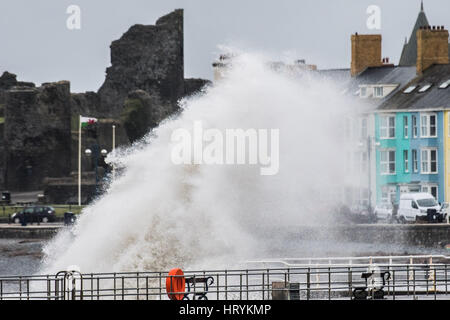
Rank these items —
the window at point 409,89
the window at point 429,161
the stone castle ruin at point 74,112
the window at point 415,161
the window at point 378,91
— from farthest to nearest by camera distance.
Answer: the stone castle ruin at point 74,112, the window at point 378,91, the window at point 409,89, the window at point 415,161, the window at point 429,161

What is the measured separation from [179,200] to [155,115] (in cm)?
5810

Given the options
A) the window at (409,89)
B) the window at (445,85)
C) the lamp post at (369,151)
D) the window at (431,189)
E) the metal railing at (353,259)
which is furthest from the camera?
the window at (409,89)

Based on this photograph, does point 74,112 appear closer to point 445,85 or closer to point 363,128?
point 363,128

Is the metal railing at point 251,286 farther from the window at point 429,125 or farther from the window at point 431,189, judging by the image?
the window at point 429,125

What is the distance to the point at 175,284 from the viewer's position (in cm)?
2895

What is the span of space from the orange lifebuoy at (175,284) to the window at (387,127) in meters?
52.0

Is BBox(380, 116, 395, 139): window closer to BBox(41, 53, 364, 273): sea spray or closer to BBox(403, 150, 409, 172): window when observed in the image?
BBox(403, 150, 409, 172): window

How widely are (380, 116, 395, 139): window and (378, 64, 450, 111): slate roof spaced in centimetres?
57

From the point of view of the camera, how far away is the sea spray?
39.6 m

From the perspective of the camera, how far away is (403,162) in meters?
79.6

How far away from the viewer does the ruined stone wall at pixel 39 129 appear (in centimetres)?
9588

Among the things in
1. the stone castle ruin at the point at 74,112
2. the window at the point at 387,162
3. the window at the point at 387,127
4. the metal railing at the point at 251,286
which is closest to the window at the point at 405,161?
the window at the point at 387,162

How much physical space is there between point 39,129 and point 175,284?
70928 mm
